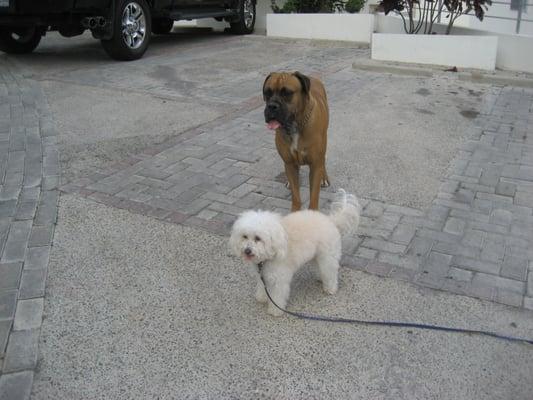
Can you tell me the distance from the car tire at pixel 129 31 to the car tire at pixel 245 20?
143 inches

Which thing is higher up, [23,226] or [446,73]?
[446,73]

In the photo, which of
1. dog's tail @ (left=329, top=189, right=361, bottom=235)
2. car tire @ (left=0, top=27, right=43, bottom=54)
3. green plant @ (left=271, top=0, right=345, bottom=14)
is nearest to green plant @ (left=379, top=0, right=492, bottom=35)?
green plant @ (left=271, top=0, right=345, bottom=14)

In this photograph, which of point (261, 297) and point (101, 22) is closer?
point (261, 297)

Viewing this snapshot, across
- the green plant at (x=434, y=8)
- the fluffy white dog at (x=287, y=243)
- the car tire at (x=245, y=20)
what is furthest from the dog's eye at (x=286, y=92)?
the car tire at (x=245, y=20)

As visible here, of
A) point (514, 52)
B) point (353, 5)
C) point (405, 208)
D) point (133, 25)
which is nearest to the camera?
point (405, 208)

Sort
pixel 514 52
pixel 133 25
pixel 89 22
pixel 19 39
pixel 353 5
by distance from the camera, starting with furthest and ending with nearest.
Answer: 1. pixel 353 5
2. pixel 19 39
3. pixel 133 25
4. pixel 514 52
5. pixel 89 22

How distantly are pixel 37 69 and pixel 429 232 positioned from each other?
308 inches

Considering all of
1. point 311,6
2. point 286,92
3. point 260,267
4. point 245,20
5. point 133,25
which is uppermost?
point 311,6

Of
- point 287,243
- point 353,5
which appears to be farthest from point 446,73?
point 287,243

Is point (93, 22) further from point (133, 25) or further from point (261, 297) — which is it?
point (261, 297)

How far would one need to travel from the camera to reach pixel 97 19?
900 centimetres

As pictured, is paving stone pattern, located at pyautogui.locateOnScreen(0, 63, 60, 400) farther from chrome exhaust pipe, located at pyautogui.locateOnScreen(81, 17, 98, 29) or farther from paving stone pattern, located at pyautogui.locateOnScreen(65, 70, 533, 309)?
chrome exhaust pipe, located at pyautogui.locateOnScreen(81, 17, 98, 29)

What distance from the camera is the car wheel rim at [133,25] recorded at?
31.0 feet

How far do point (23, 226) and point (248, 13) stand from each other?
34.4ft
